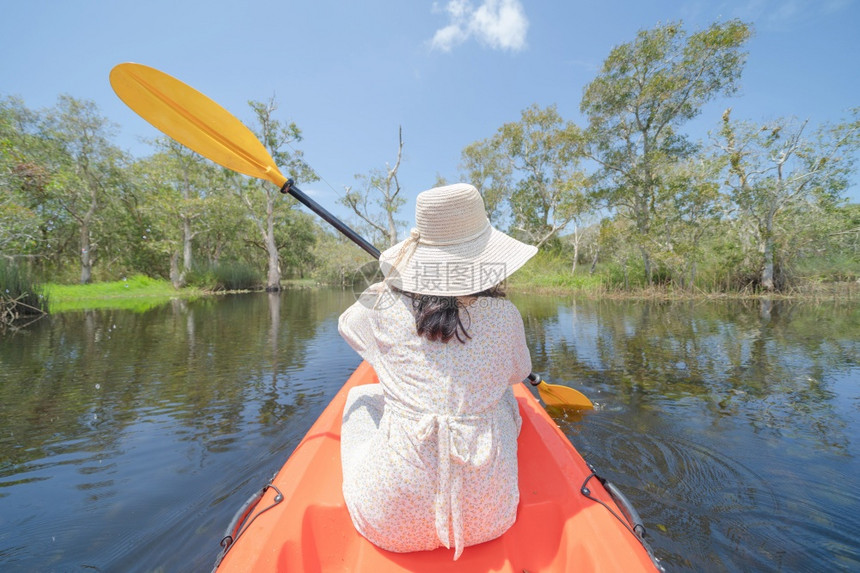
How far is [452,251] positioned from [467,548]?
3.24 ft

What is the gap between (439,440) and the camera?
104cm

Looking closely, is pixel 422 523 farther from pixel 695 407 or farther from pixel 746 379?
pixel 746 379

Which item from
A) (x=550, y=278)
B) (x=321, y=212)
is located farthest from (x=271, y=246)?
(x=321, y=212)

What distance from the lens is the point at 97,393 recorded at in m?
3.65

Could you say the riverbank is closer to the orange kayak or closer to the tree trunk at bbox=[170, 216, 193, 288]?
the tree trunk at bbox=[170, 216, 193, 288]

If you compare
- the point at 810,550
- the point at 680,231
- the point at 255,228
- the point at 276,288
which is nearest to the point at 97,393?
the point at 810,550

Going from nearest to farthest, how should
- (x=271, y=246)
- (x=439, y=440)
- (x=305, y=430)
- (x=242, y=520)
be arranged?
(x=439, y=440)
(x=242, y=520)
(x=305, y=430)
(x=271, y=246)

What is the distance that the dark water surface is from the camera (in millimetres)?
1700

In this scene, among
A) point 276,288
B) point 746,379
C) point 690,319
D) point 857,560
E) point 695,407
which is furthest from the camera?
point 276,288

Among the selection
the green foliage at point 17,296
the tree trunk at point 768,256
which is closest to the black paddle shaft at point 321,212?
the green foliage at point 17,296

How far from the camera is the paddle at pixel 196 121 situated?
240 cm

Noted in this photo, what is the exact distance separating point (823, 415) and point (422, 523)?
3948 millimetres

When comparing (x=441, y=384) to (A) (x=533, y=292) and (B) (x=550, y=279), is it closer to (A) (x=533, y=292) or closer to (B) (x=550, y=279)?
(A) (x=533, y=292)

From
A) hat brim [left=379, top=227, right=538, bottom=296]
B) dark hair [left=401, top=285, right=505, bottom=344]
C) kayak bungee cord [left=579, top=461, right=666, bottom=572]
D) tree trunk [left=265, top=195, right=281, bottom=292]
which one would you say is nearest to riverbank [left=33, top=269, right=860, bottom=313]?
tree trunk [left=265, top=195, right=281, bottom=292]
